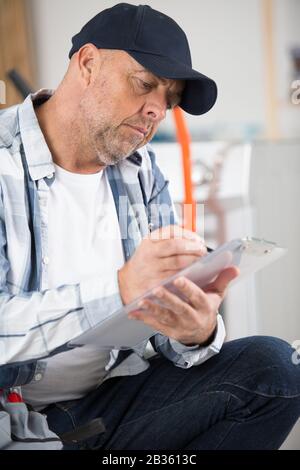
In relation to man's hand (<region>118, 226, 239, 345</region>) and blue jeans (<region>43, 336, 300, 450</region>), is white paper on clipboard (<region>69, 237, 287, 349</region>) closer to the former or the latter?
man's hand (<region>118, 226, 239, 345</region>)

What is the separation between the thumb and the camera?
85 cm

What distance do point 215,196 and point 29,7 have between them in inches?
23.8

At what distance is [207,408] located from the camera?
1.05m

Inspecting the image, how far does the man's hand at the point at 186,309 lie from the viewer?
0.76 meters

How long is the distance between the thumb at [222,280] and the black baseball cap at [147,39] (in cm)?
30

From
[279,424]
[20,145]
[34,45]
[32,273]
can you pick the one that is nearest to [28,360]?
[32,273]

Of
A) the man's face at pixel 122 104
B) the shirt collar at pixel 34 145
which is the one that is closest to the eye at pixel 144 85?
the man's face at pixel 122 104

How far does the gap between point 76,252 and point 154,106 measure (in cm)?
26

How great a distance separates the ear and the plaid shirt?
0.10 m

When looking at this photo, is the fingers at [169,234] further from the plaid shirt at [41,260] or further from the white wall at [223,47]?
the white wall at [223,47]

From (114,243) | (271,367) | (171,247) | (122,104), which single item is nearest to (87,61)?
(122,104)

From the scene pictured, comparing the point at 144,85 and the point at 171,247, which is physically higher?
the point at 144,85

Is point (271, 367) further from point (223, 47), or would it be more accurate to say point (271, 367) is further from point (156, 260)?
point (223, 47)

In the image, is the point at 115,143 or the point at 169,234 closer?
the point at 169,234
